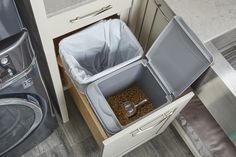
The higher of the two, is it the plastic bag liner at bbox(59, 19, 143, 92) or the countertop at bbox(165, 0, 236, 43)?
the plastic bag liner at bbox(59, 19, 143, 92)

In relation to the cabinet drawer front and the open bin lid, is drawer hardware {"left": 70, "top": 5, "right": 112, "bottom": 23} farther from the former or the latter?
the open bin lid

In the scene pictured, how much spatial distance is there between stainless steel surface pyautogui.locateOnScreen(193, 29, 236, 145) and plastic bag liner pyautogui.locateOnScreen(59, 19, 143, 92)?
0.88 feet

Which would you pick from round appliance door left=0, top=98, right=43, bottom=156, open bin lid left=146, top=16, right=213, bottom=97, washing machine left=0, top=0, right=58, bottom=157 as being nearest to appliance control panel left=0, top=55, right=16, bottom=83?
washing machine left=0, top=0, right=58, bottom=157

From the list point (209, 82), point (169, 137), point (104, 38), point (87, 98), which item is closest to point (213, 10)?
point (209, 82)

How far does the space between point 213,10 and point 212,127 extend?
58 centimetres

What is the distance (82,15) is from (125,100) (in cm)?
47

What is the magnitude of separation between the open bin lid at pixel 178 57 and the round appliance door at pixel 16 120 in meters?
0.48

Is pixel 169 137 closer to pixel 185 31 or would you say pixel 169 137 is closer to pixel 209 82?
pixel 209 82

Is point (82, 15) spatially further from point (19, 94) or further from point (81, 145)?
point (81, 145)

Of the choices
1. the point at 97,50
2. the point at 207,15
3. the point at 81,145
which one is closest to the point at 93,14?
the point at 97,50

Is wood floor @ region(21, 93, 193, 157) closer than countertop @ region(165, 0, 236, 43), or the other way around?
countertop @ region(165, 0, 236, 43)

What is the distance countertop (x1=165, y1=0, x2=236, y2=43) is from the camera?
40.1 inches

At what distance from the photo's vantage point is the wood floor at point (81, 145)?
150cm

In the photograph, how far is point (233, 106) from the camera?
3.27 ft
